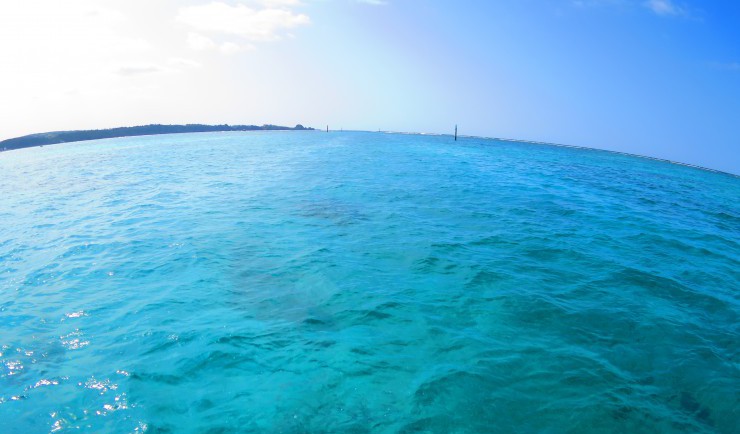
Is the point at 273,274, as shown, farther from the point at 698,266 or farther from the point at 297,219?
the point at 698,266

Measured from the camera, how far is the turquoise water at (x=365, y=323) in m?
5.69

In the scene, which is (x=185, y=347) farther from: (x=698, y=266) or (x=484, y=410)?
(x=698, y=266)

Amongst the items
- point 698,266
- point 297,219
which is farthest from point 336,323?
point 698,266

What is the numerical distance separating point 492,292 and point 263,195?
16316 millimetres

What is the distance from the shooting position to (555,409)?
5.70 metres

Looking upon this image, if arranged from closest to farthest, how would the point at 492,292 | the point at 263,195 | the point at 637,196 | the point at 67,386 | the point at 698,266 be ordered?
the point at 67,386 → the point at 492,292 → the point at 698,266 → the point at 263,195 → the point at 637,196

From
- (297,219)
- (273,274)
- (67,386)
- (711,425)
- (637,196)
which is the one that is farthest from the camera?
(637,196)

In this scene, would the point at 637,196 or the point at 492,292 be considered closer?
the point at 492,292

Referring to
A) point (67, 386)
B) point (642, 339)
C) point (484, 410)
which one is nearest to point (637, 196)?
point (642, 339)

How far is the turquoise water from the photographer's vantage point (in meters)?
5.69

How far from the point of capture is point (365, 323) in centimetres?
807

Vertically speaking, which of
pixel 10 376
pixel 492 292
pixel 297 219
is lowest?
pixel 10 376

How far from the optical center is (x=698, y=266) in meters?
12.2

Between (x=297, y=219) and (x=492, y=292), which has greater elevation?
(x=297, y=219)
